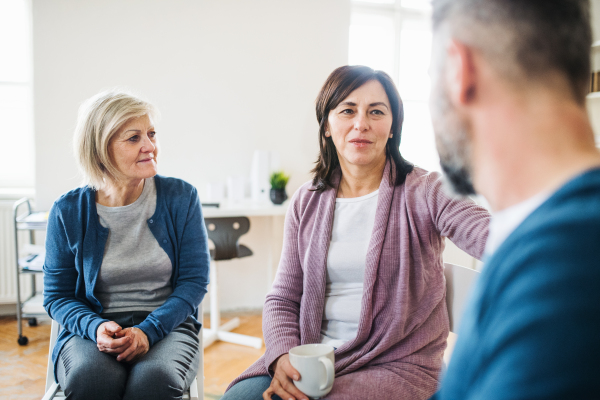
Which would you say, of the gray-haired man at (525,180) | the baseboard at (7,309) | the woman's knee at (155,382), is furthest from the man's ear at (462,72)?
the baseboard at (7,309)

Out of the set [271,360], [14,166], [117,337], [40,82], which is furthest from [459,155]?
[14,166]

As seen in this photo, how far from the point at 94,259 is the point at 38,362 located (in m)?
1.65

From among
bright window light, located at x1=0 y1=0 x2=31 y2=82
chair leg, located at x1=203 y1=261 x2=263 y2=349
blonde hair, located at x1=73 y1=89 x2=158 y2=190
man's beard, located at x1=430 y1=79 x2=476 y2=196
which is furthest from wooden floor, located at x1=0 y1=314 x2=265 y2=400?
man's beard, located at x1=430 y1=79 x2=476 y2=196

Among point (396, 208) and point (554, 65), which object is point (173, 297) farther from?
point (554, 65)

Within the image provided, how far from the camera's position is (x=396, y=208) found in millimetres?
1215

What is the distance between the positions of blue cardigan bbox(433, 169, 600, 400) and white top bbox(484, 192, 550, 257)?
4cm

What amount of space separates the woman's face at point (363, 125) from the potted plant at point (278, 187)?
5.86 ft

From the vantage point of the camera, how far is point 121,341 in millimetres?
1242

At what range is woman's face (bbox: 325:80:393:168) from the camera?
4.21ft

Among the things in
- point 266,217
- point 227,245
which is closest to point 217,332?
point 227,245

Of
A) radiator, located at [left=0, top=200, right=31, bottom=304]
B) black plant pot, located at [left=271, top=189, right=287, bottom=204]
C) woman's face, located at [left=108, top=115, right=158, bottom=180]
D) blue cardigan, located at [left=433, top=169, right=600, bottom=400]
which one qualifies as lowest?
radiator, located at [left=0, top=200, right=31, bottom=304]

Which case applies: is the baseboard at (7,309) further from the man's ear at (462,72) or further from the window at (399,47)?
the man's ear at (462,72)

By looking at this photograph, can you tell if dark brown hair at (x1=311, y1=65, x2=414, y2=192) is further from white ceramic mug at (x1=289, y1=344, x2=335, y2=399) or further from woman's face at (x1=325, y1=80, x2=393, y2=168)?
white ceramic mug at (x1=289, y1=344, x2=335, y2=399)

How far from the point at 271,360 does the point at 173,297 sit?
1.49ft
